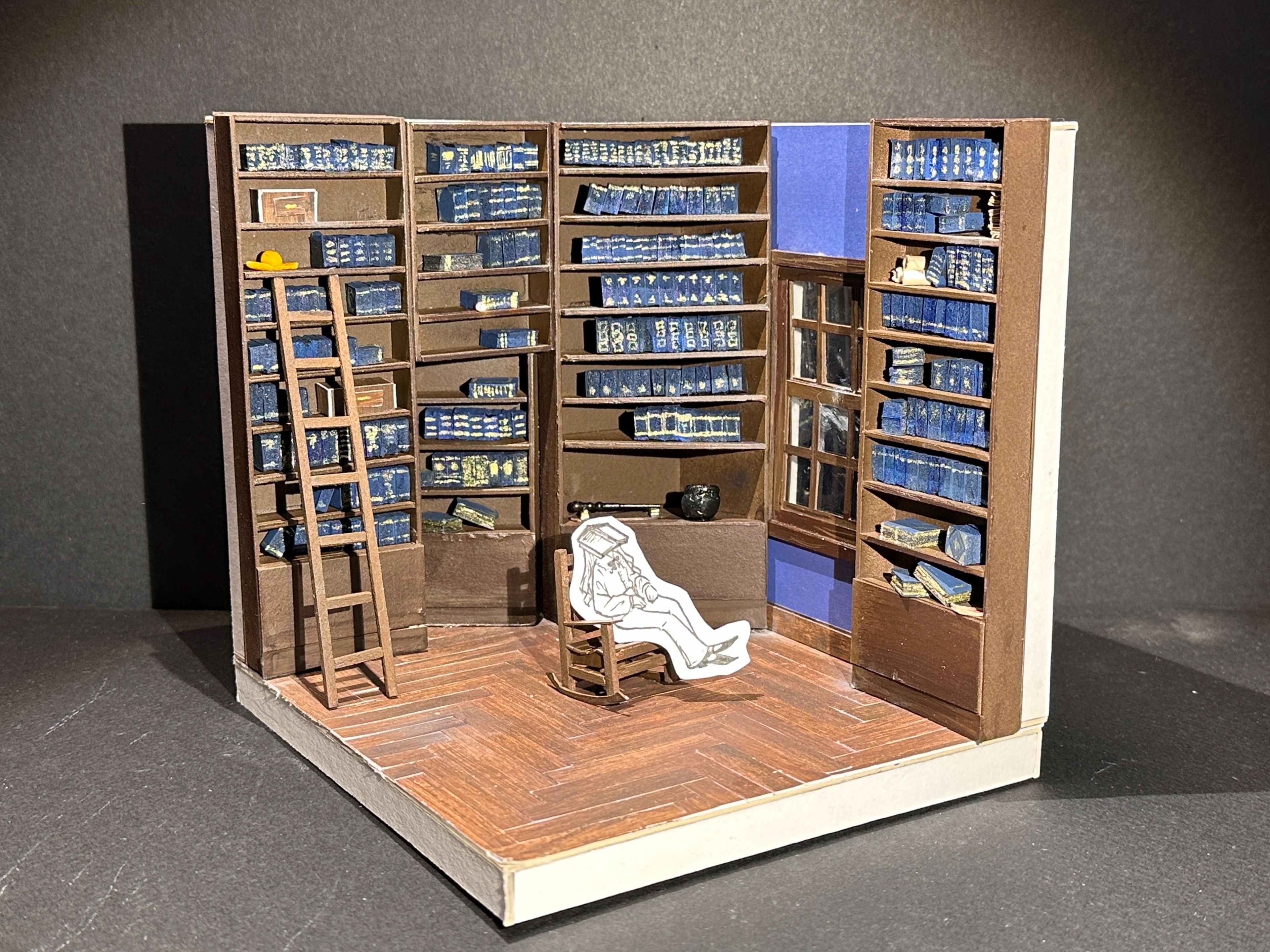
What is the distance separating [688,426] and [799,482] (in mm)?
650

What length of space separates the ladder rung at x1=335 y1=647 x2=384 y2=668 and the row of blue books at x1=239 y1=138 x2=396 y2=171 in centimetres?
225

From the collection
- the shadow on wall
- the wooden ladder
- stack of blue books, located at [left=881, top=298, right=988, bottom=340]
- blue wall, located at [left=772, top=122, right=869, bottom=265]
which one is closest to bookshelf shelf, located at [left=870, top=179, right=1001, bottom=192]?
blue wall, located at [left=772, top=122, right=869, bottom=265]

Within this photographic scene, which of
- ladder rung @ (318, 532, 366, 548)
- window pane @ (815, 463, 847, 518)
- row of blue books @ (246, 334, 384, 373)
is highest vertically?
row of blue books @ (246, 334, 384, 373)

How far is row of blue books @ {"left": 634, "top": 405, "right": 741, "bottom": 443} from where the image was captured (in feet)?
26.1

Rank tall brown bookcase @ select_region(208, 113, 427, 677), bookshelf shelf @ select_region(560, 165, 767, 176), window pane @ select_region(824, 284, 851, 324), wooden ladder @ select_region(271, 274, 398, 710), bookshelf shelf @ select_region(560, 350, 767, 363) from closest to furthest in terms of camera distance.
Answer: wooden ladder @ select_region(271, 274, 398, 710)
tall brown bookcase @ select_region(208, 113, 427, 677)
window pane @ select_region(824, 284, 851, 324)
bookshelf shelf @ select_region(560, 165, 767, 176)
bookshelf shelf @ select_region(560, 350, 767, 363)

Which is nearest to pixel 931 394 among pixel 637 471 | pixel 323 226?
pixel 637 471

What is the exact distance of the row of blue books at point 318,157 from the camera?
276 inches

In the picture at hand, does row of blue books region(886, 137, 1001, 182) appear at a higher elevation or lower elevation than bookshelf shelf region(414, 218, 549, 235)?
higher

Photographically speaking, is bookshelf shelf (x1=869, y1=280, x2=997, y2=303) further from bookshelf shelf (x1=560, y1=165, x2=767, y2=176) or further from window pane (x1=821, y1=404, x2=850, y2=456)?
bookshelf shelf (x1=560, y1=165, x2=767, y2=176)

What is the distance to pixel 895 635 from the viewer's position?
6914mm

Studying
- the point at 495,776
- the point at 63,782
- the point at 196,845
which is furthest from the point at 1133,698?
the point at 63,782

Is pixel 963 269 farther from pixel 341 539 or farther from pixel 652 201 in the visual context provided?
pixel 341 539

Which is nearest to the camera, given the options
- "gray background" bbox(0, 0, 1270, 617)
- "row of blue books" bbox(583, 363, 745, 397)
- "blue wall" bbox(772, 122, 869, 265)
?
"blue wall" bbox(772, 122, 869, 265)

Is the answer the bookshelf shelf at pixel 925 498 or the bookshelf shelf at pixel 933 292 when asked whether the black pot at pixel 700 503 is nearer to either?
the bookshelf shelf at pixel 925 498
